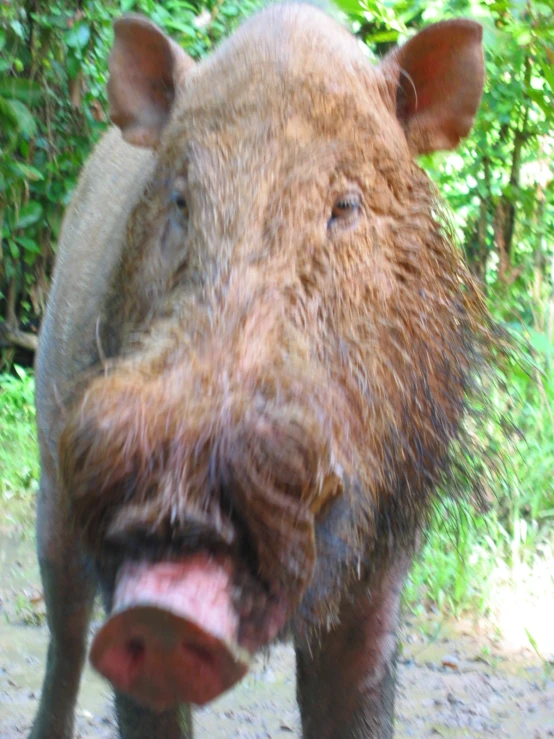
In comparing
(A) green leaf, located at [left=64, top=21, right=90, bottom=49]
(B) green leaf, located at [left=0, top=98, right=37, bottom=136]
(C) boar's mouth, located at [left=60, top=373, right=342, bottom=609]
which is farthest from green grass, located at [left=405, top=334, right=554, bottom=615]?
(A) green leaf, located at [left=64, top=21, right=90, bottom=49]

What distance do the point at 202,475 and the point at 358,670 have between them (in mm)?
1368

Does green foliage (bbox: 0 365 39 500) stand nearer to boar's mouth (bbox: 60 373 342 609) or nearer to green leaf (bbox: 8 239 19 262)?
green leaf (bbox: 8 239 19 262)

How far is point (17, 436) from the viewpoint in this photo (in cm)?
639

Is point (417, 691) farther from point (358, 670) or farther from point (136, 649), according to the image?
point (136, 649)

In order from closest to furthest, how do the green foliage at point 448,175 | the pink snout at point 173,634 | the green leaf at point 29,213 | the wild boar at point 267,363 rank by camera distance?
the pink snout at point 173,634 → the wild boar at point 267,363 → the green foliage at point 448,175 → the green leaf at point 29,213

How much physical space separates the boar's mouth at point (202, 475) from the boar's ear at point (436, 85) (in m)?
1.14

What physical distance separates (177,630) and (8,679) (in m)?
2.71

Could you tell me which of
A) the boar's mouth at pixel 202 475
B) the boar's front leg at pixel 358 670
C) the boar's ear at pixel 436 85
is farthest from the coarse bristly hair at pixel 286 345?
the boar's front leg at pixel 358 670

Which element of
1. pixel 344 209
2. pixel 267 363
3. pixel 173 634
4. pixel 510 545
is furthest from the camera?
pixel 510 545

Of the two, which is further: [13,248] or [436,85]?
[13,248]

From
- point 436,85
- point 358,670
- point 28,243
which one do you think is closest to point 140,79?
point 436,85

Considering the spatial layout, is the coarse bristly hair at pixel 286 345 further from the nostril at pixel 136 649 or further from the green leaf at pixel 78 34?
the green leaf at pixel 78 34

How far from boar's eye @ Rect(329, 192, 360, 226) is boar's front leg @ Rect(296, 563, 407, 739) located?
3.29 feet

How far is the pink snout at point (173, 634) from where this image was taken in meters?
1.58
